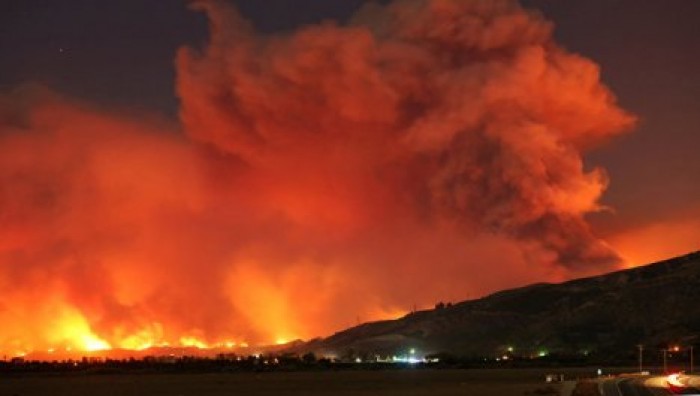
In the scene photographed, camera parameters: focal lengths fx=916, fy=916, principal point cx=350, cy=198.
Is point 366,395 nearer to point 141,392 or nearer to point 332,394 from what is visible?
point 332,394

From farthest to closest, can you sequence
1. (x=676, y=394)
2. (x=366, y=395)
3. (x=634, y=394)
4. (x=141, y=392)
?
(x=141, y=392)
(x=366, y=395)
(x=634, y=394)
(x=676, y=394)

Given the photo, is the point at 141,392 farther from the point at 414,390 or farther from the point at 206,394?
the point at 414,390

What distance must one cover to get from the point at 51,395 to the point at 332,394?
34.1 m

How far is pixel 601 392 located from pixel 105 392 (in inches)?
2307

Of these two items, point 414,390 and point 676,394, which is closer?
point 676,394

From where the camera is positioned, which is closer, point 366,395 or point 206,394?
point 366,395

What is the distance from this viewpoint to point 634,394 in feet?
287

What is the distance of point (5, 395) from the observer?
342 ft

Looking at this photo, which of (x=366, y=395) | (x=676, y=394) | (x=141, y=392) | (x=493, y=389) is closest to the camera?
(x=676, y=394)

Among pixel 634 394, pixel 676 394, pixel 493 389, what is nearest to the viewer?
pixel 676 394

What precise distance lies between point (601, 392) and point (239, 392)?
42.0 metres

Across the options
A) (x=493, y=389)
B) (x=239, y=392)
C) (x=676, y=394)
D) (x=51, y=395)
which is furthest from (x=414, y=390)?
(x=51, y=395)

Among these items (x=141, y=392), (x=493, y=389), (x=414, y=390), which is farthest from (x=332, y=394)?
(x=141, y=392)

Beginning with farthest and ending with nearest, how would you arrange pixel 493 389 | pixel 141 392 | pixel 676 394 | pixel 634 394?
1. pixel 141 392
2. pixel 493 389
3. pixel 634 394
4. pixel 676 394
